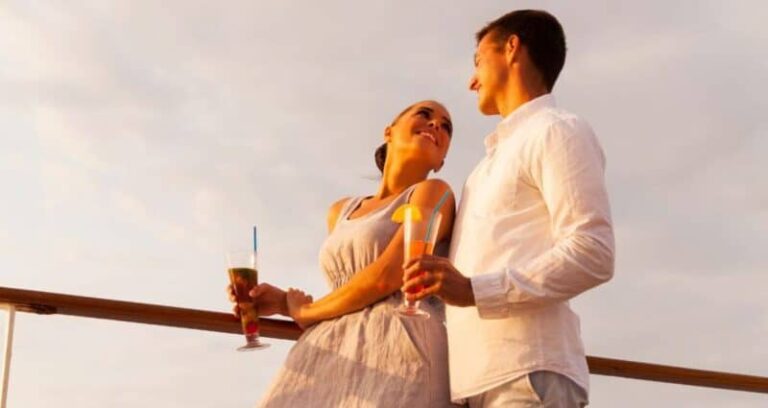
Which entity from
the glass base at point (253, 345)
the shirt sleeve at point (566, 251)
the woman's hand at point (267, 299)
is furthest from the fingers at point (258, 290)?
the shirt sleeve at point (566, 251)

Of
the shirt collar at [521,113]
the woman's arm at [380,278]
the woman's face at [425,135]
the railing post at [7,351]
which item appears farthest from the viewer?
the woman's face at [425,135]

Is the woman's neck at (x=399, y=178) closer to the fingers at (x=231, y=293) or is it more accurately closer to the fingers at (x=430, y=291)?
the fingers at (x=231, y=293)

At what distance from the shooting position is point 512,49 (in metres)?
2.40

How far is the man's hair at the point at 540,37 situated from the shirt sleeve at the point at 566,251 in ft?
1.23

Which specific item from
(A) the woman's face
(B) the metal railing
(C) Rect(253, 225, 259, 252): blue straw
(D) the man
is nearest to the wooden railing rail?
(B) the metal railing

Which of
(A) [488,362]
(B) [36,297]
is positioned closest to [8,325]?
(B) [36,297]

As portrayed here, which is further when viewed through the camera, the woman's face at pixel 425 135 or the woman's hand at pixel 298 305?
the woman's face at pixel 425 135

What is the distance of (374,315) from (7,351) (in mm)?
964

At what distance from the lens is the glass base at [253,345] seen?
280 cm

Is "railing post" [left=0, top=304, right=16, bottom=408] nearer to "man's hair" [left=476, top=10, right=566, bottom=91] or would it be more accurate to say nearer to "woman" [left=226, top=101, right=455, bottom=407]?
"woman" [left=226, top=101, right=455, bottom=407]

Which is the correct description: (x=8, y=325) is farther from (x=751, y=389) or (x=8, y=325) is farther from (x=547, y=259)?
(x=751, y=389)

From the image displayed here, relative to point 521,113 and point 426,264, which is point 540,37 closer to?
point 521,113

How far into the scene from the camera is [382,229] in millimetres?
2713

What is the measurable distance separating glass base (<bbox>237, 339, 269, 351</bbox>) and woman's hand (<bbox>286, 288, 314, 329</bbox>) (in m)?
0.11
